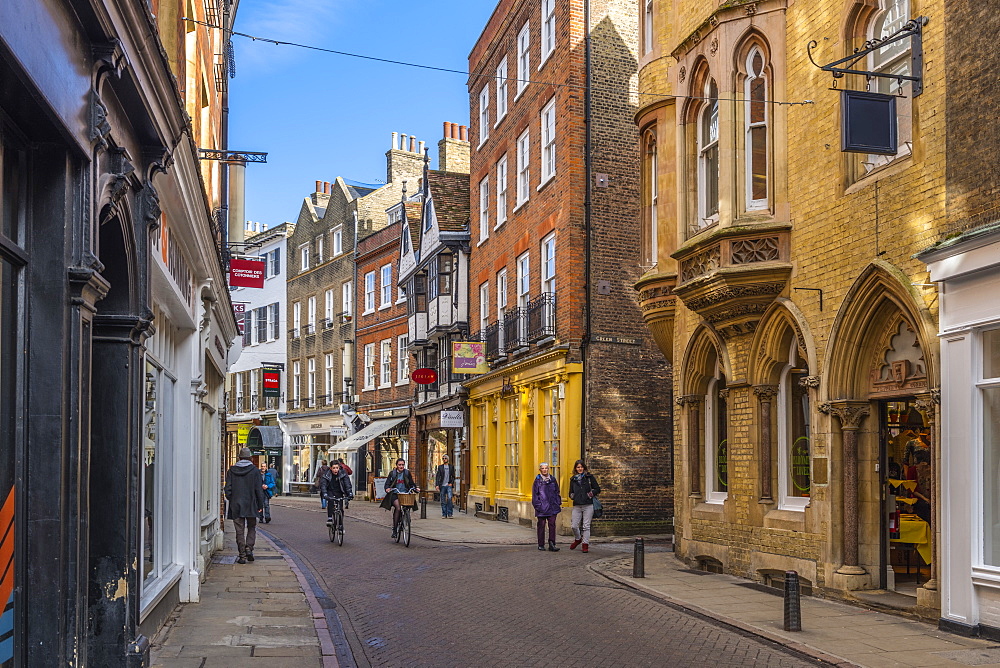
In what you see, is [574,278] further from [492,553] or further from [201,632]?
[201,632]

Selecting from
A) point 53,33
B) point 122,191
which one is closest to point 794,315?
point 122,191

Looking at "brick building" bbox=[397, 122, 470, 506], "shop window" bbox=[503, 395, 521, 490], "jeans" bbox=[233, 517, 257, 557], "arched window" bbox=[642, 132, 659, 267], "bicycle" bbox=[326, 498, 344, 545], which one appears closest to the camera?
"jeans" bbox=[233, 517, 257, 557]

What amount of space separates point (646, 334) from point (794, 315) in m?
11.2

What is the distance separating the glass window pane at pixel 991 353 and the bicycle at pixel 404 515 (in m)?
13.0

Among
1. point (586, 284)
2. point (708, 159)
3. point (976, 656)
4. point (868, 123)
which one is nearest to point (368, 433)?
point (586, 284)

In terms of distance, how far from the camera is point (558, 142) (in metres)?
25.5

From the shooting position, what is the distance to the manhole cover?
8883 millimetres

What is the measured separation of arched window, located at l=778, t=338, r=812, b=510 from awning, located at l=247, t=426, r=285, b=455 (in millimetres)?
41480

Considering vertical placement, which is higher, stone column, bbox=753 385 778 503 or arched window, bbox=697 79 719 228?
arched window, bbox=697 79 719 228

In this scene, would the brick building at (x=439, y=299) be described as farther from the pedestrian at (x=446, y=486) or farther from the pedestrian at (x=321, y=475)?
the pedestrian at (x=321, y=475)

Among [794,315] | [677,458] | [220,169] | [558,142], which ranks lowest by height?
[677,458]

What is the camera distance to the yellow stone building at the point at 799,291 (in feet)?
38.3

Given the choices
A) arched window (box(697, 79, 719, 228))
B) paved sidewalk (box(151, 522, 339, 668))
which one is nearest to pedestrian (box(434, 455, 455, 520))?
paved sidewalk (box(151, 522, 339, 668))

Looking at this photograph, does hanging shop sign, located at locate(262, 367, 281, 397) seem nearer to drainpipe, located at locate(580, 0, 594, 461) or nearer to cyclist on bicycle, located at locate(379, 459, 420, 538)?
drainpipe, located at locate(580, 0, 594, 461)
